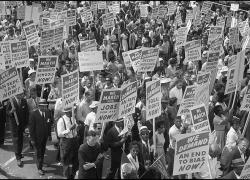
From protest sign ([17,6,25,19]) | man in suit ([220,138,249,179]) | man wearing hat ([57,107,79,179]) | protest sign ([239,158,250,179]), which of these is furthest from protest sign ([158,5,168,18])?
protest sign ([239,158,250,179])

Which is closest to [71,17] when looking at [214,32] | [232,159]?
[214,32]

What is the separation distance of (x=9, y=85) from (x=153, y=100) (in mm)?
3572

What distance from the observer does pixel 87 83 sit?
1419 cm

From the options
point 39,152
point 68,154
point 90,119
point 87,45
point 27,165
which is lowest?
point 27,165

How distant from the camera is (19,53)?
573 inches

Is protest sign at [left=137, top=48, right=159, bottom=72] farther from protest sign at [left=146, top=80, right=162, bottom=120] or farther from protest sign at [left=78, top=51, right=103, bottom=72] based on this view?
protest sign at [left=146, top=80, right=162, bottom=120]

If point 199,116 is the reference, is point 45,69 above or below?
above

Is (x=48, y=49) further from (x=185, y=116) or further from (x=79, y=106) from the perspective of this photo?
(x=185, y=116)

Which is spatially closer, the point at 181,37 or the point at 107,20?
the point at 181,37

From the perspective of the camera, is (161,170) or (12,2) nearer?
(161,170)

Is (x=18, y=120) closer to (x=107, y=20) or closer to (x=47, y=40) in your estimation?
(x=47, y=40)

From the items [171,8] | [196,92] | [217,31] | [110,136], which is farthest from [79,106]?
[171,8]

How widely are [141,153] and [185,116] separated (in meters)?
2.10

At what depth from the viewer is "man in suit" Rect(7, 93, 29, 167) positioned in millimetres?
11734
